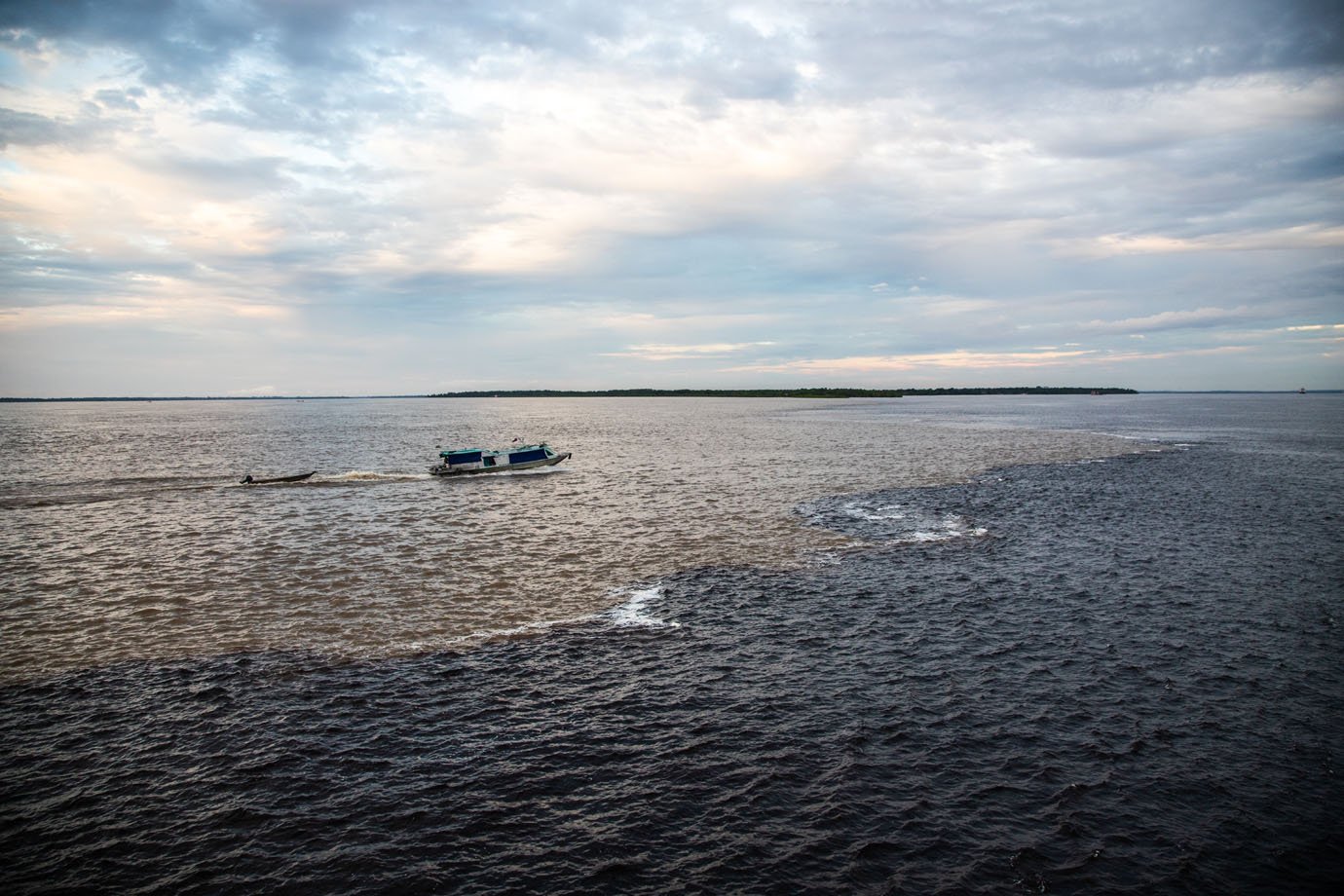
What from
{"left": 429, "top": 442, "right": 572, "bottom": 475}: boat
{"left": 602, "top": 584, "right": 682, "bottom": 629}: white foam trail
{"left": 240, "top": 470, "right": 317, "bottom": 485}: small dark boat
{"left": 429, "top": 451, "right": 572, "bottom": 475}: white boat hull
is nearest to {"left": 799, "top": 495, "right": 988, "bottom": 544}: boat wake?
{"left": 602, "top": 584, "right": 682, "bottom": 629}: white foam trail

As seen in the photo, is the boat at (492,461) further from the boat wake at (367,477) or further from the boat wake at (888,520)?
the boat wake at (888,520)

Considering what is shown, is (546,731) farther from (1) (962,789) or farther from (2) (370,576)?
(2) (370,576)

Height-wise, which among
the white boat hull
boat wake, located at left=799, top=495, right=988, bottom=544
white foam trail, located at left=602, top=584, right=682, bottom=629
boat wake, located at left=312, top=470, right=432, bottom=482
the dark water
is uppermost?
the white boat hull

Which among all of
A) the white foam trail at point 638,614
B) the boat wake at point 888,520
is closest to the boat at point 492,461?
the boat wake at point 888,520

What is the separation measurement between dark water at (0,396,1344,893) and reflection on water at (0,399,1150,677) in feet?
8.35

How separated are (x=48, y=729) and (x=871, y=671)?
728 inches

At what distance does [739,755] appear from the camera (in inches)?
551

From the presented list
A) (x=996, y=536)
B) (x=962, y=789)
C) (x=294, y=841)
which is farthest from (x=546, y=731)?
(x=996, y=536)

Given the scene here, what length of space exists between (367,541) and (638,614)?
17339mm

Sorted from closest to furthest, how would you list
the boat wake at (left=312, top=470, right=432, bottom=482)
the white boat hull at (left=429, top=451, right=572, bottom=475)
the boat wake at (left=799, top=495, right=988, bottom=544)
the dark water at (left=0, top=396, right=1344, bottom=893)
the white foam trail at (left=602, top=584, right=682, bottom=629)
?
the dark water at (left=0, top=396, right=1344, bottom=893), the white foam trail at (left=602, top=584, right=682, bottom=629), the boat wake at (left=799, top=495, right=988, bottom=544), the boat wake at (left=312, top=470, right=432, bottom=482), the white boat hull at (left=429, top=451, right=572, bottom=475)

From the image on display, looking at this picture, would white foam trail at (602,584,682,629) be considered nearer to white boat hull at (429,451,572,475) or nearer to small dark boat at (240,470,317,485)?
white boat hull at (429,451,572,475)

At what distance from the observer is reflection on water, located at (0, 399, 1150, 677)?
70.5 ft

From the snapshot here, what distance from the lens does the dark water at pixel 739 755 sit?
10883 mm

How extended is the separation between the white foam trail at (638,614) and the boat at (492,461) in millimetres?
39897
